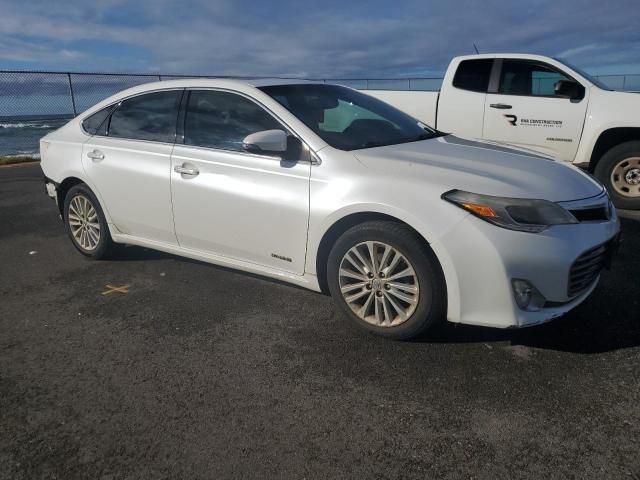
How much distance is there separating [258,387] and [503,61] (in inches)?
234

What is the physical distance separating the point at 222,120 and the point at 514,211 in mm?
2166

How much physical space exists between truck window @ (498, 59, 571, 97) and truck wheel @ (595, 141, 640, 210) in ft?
3.55

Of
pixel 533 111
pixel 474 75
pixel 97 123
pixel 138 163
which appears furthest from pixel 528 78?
pixel 97 123

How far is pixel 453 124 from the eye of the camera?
7188mm

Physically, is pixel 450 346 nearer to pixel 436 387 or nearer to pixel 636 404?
pixel 436 387

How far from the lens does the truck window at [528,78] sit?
6.57m

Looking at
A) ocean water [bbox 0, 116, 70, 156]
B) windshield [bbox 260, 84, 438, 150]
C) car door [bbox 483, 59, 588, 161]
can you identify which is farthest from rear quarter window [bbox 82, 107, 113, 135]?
ocean water [bbox 0, 116, 70, 156]

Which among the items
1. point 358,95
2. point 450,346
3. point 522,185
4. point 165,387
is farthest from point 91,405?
point 358,95

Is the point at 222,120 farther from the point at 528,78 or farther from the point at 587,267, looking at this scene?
the point at 528,78

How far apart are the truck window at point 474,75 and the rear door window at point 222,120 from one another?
14.6 feet

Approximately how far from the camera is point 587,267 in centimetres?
284

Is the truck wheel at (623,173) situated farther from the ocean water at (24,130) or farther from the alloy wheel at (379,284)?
the ocean water at (24,130)

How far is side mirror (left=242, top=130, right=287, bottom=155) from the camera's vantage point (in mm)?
3201

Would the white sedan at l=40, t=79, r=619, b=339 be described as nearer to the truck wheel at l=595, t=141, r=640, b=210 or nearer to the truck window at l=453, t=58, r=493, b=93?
the truck window at l=453, t=58, r=493, b=93
